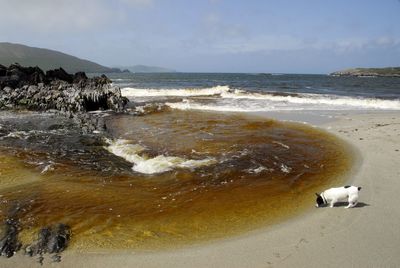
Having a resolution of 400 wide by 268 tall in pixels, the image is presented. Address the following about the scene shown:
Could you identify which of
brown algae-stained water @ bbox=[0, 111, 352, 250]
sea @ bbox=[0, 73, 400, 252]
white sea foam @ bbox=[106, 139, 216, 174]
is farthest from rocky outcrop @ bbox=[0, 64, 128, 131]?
white sea foam @ bbox=[106, 139, 216, 174]

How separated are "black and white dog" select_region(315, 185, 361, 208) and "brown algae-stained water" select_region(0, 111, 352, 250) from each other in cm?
29

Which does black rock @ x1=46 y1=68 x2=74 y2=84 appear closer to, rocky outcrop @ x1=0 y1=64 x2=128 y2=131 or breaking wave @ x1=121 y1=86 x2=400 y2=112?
rocky outcrop @ x1=0 y1=64 x2=128 y2=131

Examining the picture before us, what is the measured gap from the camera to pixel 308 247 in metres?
5.64

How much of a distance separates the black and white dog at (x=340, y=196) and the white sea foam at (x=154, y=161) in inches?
155

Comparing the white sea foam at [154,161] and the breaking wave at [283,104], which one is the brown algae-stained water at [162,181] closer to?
the white sea foam at [154,161]

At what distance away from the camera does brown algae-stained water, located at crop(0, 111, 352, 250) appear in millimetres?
6531

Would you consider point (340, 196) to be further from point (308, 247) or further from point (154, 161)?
point (154, 161)

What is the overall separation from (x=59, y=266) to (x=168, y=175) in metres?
4.58

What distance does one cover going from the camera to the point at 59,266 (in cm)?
519

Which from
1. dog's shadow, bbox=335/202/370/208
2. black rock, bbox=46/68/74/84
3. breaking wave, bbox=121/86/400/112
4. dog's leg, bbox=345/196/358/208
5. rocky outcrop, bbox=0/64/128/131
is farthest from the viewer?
black rock, bbox=46/68/74/84

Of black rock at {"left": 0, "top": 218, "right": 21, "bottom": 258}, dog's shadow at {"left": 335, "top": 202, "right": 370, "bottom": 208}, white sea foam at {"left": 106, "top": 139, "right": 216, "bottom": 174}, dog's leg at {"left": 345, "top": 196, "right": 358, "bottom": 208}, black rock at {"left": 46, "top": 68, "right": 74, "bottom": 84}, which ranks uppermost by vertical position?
black rock at {"left": 46, "top": 68, "right": 74, "bottom": 84}

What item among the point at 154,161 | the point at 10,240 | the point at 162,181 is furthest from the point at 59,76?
the point at 10,240

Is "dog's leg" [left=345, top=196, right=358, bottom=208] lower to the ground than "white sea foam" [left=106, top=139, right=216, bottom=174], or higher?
higher

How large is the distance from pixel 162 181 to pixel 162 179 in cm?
15
